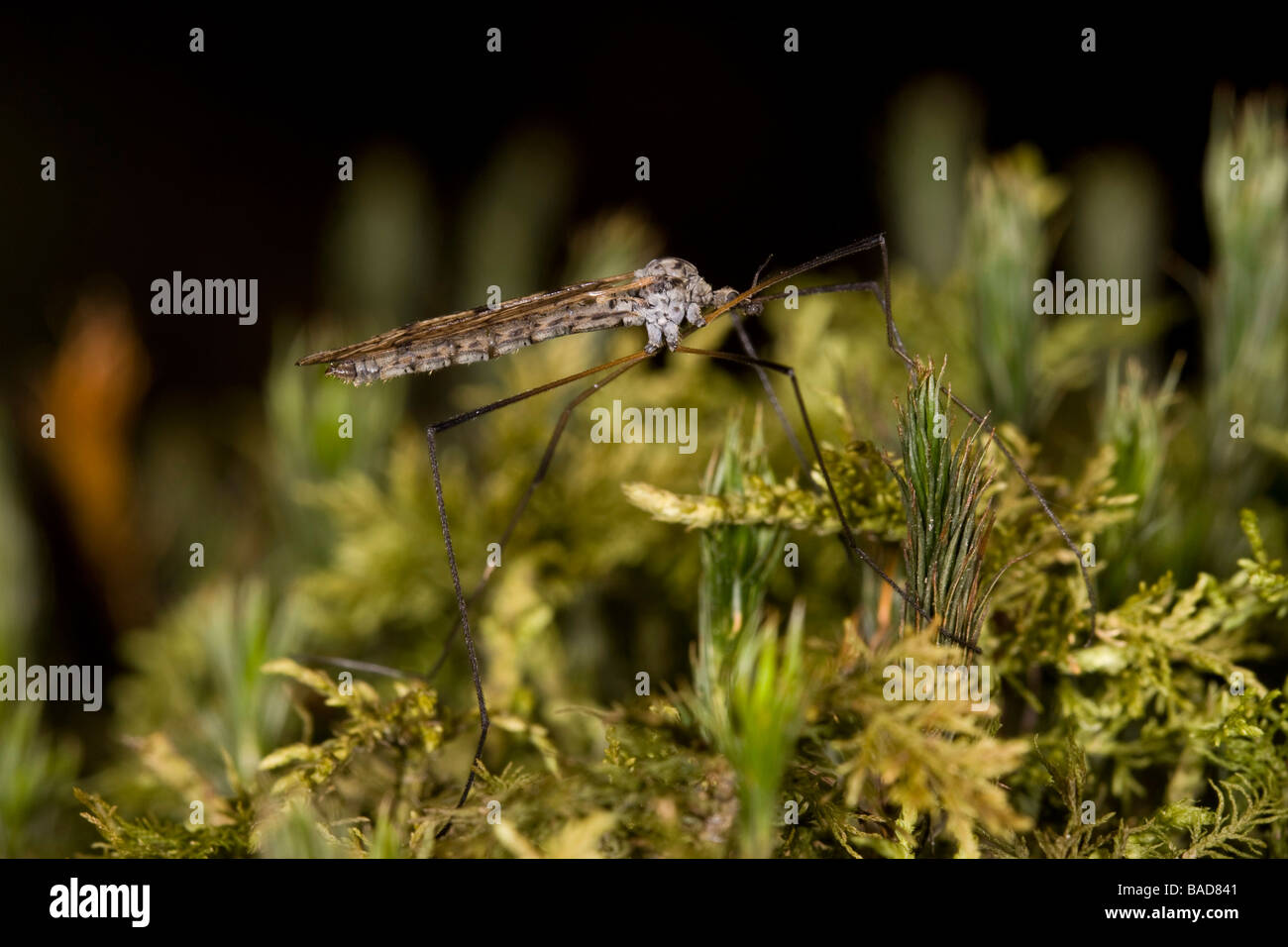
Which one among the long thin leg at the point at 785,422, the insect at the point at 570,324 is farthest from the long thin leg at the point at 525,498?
the long thin leg at the point at 785,422

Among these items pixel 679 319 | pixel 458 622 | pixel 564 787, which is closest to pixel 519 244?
pixel 679 319

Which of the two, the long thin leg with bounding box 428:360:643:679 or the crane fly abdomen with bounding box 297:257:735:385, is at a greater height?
the crane fly abdomen with bounding box 297:257:735:385

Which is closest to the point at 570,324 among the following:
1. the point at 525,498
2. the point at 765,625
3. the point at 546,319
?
the point at 546,319

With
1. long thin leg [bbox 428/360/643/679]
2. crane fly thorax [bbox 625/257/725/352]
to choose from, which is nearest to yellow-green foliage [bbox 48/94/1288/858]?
long thin leg [bbox 428/360/643/679]

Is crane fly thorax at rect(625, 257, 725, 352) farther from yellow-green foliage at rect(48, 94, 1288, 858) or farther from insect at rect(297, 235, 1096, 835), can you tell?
yellow-green foliage at rect(48, 94, 1288, 858)

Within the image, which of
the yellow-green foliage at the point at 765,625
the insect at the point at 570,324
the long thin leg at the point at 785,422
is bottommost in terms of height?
the yellow-green foliage at the point at 765,625

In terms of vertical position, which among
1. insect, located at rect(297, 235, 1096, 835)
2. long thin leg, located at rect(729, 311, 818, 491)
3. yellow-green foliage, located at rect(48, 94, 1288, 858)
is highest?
insect, located at rect(297, 235, 1096, 835)

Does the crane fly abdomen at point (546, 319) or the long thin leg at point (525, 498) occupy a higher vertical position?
the crane fly abdomen at point (546, 319)

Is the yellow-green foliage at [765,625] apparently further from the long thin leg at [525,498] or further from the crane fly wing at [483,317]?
the crane fly wing at [483,317]
